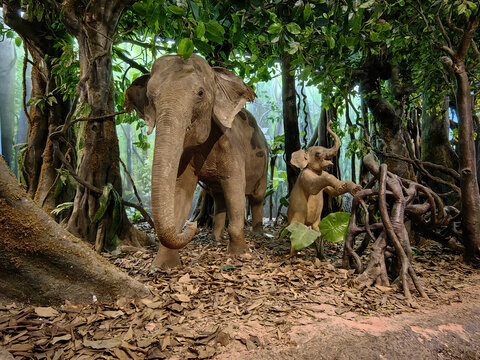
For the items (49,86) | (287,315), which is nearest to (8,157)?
(49,86)

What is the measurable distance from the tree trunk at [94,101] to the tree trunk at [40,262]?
1835 millimetres

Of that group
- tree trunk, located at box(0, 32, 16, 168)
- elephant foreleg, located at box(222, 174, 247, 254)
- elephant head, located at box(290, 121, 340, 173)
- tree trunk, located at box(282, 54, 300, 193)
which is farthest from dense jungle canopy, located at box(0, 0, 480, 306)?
tree trunk, located at box(0, 32, 16, 168)

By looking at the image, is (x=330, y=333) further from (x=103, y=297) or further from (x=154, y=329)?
(x=103, y=297)

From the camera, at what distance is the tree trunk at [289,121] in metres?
6.53

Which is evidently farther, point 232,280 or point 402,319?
point 232,280

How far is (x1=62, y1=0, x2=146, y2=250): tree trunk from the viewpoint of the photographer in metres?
3.92

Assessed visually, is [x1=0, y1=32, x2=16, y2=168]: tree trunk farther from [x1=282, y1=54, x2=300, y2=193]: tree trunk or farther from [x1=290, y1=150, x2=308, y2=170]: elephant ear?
[x1=290, y1=150, x2=308, y2=170]: elephant ear

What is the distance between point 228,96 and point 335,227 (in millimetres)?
1882

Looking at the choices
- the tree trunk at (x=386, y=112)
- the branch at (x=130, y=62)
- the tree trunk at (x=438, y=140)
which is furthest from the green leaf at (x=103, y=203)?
the tree trunk at (x=438, y=140)

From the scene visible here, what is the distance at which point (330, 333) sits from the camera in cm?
198

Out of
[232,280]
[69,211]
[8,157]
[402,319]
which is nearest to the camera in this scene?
[402,319]

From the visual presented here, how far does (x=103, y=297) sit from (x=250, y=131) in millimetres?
3330

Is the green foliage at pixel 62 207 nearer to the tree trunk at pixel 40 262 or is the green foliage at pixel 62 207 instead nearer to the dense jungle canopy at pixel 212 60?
the dense jungle canopy at pixel 212 60

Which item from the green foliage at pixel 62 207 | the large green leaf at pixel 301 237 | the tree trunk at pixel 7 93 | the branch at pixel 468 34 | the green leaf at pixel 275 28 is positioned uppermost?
the tree trunk at pixel 7 93
